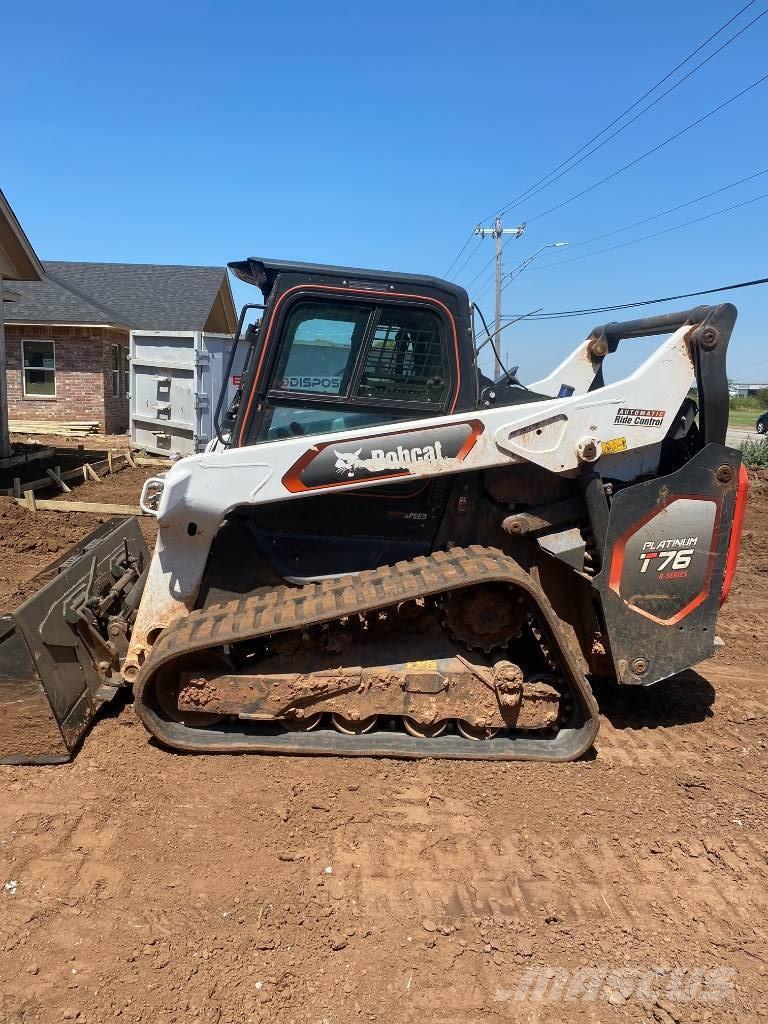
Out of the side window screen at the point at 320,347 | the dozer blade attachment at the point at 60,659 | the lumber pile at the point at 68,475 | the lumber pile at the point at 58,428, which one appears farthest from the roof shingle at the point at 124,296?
the side window screen at the point at 320,347

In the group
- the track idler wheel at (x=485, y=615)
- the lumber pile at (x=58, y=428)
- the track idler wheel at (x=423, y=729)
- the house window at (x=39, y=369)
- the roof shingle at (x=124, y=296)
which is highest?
the roof shingle at (x=124, y=296)

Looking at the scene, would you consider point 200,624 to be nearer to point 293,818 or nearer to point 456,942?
point 293,818

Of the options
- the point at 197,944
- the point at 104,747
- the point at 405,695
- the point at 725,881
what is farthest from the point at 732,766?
the point at 104,747

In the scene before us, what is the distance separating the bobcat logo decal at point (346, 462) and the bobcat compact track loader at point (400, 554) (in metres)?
0.02

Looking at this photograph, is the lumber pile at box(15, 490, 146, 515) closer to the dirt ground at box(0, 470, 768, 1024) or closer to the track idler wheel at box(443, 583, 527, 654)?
the dirt ground at box(0, 470, 768, 1024)

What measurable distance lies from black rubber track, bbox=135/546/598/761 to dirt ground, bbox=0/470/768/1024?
0.29 ft

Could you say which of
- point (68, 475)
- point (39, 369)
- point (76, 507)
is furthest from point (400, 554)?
point (39, 369)

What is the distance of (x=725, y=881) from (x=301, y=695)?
2.05 m

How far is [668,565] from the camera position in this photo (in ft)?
13.1

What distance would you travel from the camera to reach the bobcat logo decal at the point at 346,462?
3637 mm

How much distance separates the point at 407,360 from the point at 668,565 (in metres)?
1.79

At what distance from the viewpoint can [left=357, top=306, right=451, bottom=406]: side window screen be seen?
3838mm

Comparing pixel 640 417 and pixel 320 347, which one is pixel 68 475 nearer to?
pixel 320 347

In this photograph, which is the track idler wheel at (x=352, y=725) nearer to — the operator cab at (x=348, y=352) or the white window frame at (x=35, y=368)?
the operator cab at (x=348, y=352)
